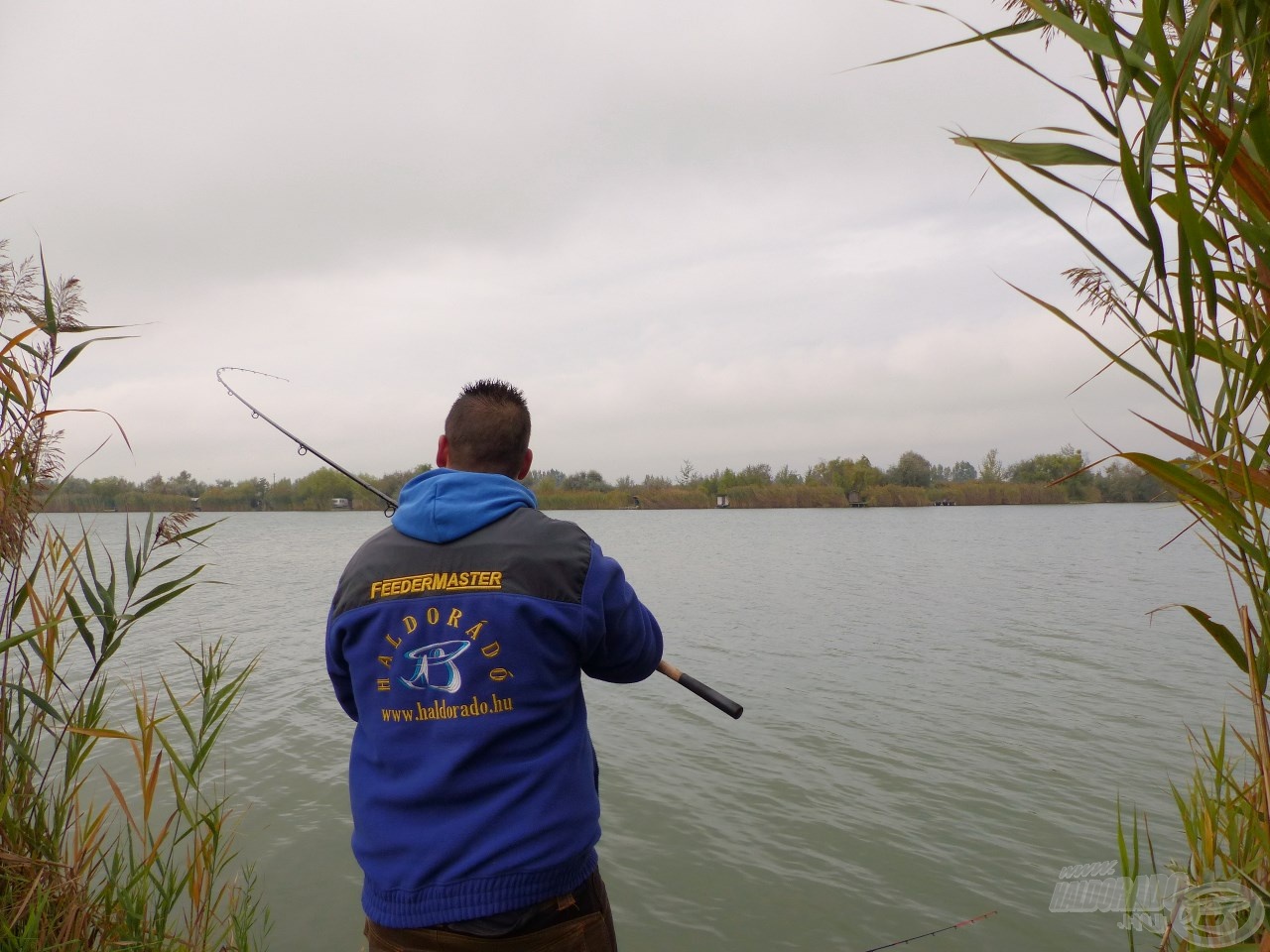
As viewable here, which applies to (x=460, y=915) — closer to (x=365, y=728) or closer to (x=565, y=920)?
(x=565, y=920)

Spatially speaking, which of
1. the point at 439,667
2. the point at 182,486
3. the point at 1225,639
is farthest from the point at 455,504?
the point at 182,486

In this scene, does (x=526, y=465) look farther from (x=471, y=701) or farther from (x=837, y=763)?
(x=837, y=763)

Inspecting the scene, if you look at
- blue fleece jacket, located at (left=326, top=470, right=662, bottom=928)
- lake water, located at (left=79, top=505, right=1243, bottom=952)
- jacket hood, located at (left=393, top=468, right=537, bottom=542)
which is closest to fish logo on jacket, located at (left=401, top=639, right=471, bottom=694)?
blue fleece jacket, located at (left=326, top=470, right=662, bottom=928)

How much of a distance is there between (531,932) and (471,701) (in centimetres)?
57

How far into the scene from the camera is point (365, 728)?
211 cm

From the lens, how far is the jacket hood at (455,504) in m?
2.10

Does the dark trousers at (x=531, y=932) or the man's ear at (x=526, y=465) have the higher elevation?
the man's ear at (x=526, y=465)

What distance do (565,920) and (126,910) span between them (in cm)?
216

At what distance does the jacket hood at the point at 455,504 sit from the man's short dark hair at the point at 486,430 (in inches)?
3.6

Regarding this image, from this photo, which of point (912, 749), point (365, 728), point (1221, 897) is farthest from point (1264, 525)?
point (912, 749)

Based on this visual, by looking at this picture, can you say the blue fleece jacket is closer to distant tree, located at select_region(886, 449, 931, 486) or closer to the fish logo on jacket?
the fish logo on jacket

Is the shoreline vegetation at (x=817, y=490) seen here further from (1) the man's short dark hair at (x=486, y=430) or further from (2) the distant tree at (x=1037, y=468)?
(1) the man's short dark hair at (x=486, y=430)

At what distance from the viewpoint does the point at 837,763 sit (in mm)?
7648

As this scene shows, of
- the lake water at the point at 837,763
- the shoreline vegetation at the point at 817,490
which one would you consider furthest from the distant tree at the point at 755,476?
the lake water at the point at 837,763
